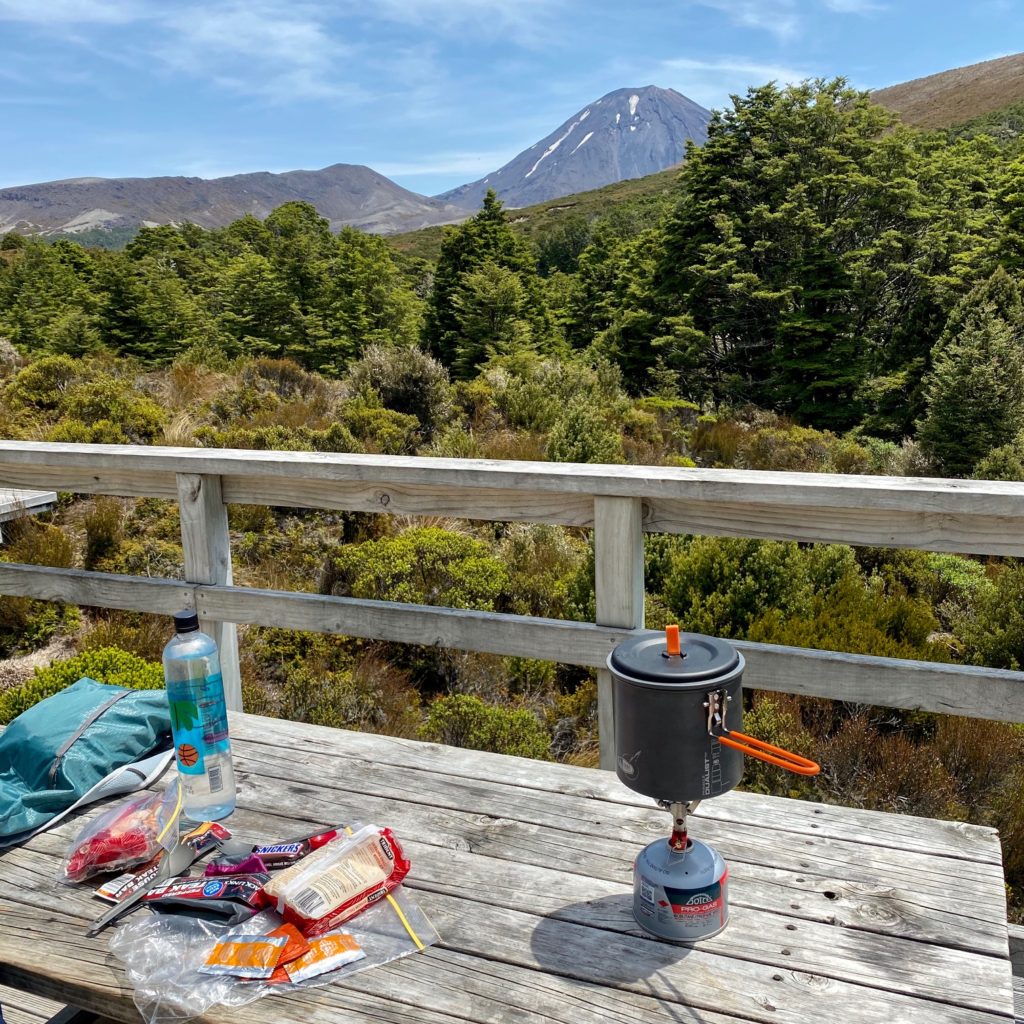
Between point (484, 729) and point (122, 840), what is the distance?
236cm

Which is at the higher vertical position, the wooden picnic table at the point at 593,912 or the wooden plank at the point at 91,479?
the wooden plank at the point at 91,479

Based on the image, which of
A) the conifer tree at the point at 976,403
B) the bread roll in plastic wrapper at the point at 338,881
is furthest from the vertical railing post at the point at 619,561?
the conifer tree at the point at 976,403

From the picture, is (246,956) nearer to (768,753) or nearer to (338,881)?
(338,881)

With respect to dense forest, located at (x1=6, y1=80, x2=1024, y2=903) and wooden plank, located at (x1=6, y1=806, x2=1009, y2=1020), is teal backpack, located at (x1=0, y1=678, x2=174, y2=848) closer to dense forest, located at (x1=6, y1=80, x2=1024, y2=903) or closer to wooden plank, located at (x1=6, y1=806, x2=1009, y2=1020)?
wooden plank, located at (x1=6, y1=806, x2=1009, y2=1020)

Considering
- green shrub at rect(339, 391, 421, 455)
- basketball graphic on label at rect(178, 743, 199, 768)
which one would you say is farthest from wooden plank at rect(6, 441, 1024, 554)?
green shrub at rect(339, 391, 421, 455)

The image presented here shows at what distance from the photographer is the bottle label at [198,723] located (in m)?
1.47

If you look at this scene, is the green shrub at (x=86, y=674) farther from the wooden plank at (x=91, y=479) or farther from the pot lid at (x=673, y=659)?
the pot lid at (x=673, y=659)

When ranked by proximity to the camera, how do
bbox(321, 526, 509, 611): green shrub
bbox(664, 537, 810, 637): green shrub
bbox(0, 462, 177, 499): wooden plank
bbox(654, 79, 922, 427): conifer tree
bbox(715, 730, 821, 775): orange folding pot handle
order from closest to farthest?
1. bbox(715, 730, 821, 775): orange folding pot handle
2. bbox(0, 462, 177, 499): wooden plank
3. bbox(664, 537, 810, 637): green shrub
4. bbox(321, 526, 509, 611): green shrub
5. bbox(654, 79, 922, 427): conifer tree

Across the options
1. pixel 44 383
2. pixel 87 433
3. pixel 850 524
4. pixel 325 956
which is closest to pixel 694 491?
pixel 850 524

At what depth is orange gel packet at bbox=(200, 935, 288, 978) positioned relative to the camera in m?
1.14

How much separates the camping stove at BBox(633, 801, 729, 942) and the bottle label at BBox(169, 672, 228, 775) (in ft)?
2.45

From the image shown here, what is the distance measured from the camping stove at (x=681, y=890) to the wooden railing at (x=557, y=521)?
0.85 meters

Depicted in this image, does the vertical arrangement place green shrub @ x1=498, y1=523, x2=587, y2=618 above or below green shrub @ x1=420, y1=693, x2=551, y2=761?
above

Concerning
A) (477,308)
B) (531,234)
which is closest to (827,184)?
(477,308)
